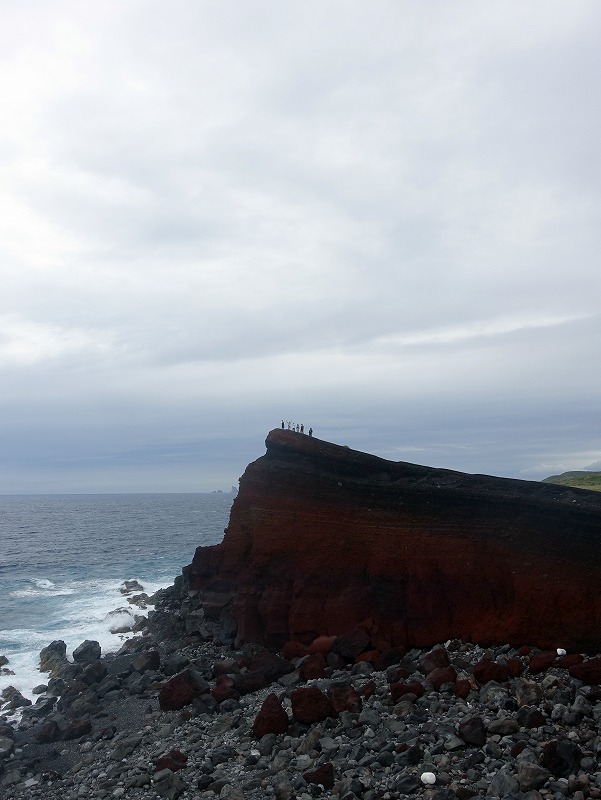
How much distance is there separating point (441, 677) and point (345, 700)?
7.11 ft

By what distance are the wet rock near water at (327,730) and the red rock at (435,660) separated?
0.11ft

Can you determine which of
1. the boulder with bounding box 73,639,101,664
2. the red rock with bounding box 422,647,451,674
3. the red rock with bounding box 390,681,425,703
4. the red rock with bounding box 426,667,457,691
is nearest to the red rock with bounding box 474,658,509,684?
the red rock with bounding box 426,667,457,691

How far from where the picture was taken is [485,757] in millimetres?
12109

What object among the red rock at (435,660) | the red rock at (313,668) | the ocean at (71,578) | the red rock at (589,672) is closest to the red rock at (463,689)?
the red rock at (435,660)

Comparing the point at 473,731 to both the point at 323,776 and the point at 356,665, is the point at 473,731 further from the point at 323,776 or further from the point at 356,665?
the point at 356,665

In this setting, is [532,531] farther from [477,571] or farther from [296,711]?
[296,711]

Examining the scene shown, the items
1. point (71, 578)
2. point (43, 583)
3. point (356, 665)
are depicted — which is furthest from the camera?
point (71, 578)

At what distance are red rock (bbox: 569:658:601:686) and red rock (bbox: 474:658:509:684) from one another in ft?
4.51

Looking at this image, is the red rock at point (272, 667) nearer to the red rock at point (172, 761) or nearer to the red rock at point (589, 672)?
the red rock at point (172, 761)

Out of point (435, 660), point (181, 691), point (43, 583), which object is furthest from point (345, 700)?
point (43, 583)

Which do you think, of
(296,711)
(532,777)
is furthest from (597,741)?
(296,711)

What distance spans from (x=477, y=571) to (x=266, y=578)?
7.02m

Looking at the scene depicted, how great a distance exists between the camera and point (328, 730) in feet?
47.6

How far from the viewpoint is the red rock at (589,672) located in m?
13.8
